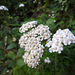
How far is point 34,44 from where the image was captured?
242cm

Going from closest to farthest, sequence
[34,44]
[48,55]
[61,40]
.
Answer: [61,40], [48,55], [34,44]

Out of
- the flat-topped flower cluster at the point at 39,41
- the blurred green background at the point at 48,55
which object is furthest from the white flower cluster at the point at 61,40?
the blurred green background at the point at 48,55

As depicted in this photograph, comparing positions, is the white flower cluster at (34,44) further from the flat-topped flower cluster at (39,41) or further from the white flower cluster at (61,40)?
the white flower cluster at (61,40)

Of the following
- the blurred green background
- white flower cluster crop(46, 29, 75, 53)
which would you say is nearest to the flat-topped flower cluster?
white flower cluster crop(46, 29, 75, 53)

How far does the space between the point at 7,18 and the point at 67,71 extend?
12.5 ft

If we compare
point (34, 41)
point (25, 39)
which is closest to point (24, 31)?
point (25, 39)

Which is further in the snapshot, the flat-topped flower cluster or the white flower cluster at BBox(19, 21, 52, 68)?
the white flower cluster at BBox(19, 21, 52, 68)

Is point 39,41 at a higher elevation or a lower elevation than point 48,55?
higher

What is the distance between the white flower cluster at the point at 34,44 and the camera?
2309mm

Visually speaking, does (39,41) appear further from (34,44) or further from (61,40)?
(61,40)

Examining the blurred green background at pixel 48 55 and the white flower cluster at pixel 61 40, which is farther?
the blurred green background at pixel 48 55

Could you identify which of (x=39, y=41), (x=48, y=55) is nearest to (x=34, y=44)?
(x=39, y=41)

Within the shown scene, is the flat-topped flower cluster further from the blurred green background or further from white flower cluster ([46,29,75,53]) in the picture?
the blurred green background

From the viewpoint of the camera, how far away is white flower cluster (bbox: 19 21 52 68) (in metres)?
2.31
